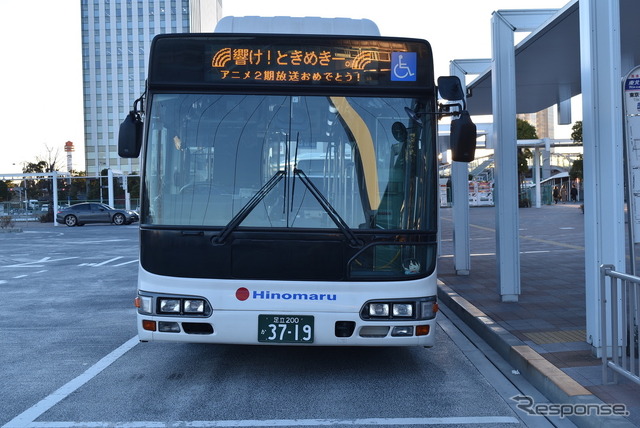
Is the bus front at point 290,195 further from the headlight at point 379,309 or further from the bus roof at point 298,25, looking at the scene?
the bus roof at point 298,25

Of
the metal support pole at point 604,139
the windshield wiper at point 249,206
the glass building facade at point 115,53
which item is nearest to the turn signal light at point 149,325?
the windshield wiper at point 249,206

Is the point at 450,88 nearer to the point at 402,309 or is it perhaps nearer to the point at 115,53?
the point at 402,309

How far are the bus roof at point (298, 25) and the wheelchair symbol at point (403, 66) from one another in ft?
2.97

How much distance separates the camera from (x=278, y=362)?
23.3ft

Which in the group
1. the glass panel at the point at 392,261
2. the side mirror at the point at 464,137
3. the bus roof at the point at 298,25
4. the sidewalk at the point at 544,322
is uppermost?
the bus roof at the point at 298,25

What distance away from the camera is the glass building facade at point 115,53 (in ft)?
392

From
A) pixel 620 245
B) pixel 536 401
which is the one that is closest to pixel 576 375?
pixel 536 401

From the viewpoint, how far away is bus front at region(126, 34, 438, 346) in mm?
6035

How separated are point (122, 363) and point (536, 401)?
3830 millimetres

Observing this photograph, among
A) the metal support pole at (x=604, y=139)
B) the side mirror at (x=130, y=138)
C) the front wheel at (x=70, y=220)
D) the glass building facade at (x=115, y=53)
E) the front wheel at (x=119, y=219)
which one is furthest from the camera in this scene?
the glass building facade at (x=115, y=53)

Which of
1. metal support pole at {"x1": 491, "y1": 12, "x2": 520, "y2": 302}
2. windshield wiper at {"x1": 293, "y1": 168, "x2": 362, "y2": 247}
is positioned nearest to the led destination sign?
windshield wiper at {"x1": 293, "y1": 168, "x2": 362, "y2": 247}

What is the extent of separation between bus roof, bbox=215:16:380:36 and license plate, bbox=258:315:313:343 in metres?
2.75

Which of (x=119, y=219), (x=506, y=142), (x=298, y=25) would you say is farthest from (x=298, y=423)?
(x=119, y=219)

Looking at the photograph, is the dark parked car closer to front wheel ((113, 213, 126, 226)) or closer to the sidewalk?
front wheel ((113, 213, 126, 226))
